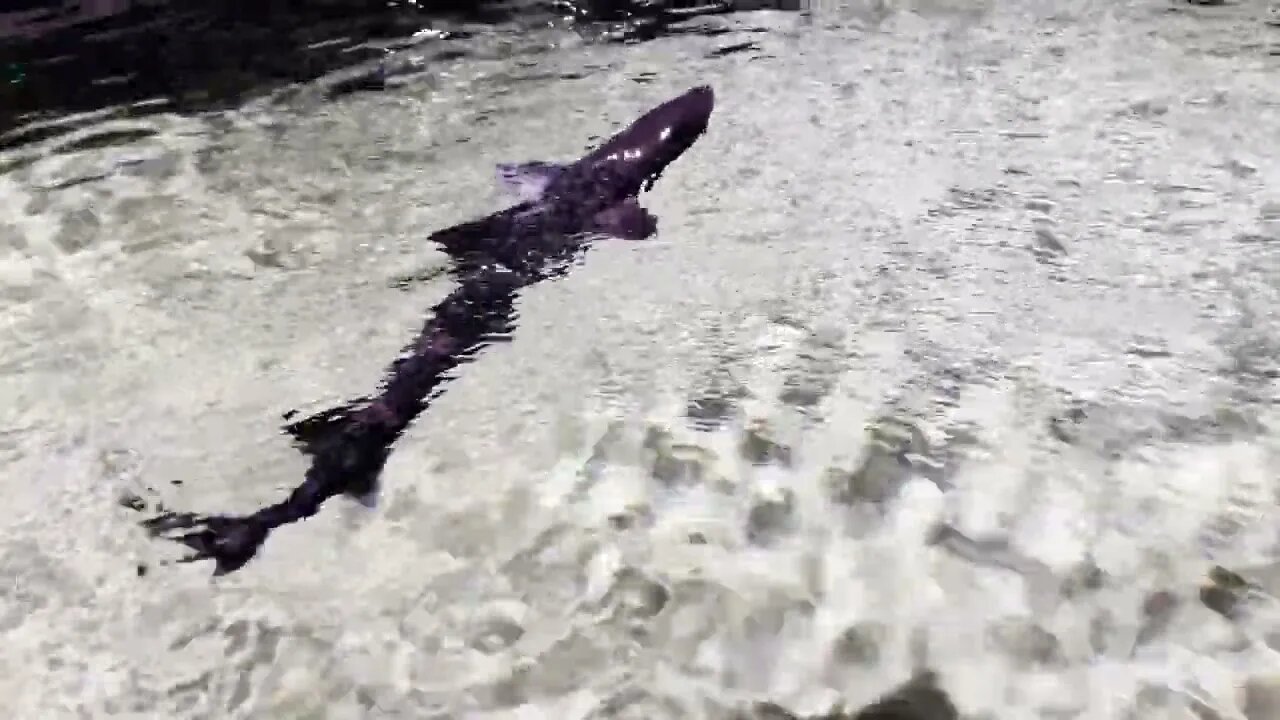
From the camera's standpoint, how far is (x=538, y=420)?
4.96 feet

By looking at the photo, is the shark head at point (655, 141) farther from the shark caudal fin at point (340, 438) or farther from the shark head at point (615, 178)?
the shark caudal fin at point (340, 438)

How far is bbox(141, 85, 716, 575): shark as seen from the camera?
1369 millimetres

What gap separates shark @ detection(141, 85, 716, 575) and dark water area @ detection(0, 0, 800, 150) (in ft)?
2.92

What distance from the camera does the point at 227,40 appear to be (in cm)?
293

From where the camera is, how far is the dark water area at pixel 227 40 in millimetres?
2615

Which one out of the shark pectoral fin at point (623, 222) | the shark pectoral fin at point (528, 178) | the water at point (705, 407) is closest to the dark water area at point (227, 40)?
the water at point (705, 407)

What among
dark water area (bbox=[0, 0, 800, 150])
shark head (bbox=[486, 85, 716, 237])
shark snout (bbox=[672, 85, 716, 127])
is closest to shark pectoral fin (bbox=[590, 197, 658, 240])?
shark head (bbox=[486, 85, 716, 237])

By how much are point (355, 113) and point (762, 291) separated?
1.27 m

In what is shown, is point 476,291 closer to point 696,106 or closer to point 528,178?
point 528,178

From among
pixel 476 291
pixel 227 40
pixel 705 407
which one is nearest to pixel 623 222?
pixel 476 291

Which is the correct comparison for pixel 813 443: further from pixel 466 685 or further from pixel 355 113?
pixel 355 113

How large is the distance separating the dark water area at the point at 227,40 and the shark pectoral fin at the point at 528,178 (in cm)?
78

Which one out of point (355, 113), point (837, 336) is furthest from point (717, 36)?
point (837, 336)

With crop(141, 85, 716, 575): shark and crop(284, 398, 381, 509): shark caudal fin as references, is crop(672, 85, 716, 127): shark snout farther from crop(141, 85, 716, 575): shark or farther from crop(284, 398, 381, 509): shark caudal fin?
crop(284, 398, 381, 509): shark caudal fin
